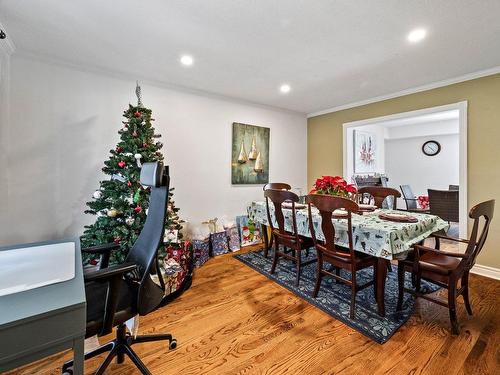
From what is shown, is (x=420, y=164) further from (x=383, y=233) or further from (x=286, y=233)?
(x=383, y=233)

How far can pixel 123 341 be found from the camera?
1.52 m

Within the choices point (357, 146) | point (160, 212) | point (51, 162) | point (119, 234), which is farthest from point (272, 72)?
point (357, 146)

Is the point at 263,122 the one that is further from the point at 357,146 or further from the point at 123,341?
the point at 123,341

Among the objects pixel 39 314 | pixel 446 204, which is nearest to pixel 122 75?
pixel 39 314

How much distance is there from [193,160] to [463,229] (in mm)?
3676

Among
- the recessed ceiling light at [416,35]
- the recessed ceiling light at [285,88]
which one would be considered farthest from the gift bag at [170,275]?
the recessed ceiling light at [416,35]

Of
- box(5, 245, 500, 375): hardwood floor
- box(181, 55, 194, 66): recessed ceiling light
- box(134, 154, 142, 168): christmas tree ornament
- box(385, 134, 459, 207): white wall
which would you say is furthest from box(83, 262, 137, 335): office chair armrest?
box(385, 134, 459, 207): white wall

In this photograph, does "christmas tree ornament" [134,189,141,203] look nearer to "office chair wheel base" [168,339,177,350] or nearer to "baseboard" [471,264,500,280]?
"office chair wheel base" [168,339,177,350]

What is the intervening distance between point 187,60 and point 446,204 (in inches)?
181

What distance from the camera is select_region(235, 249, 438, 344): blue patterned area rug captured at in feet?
6.34

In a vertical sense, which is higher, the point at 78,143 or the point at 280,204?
the point at 78,143

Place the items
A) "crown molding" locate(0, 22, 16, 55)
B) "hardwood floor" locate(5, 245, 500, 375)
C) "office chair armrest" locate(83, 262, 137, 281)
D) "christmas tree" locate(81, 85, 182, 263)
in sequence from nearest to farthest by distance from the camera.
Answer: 1. "office chair armrest" locate(83, 262, 137, 281)
2. "hardwood floor" locate(5, 245, 500, 375)
3. "crown molding" locate(0, 22, 16, 55)
4. "christmas tree" locate(81, 85, 182, 263)

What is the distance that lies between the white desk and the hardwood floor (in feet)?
2.96

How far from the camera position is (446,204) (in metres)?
4.10
